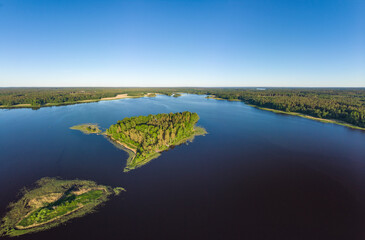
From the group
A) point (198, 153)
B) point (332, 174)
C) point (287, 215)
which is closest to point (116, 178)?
point (198, 153)

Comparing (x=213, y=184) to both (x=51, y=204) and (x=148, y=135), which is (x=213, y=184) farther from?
(x=51, y=204)

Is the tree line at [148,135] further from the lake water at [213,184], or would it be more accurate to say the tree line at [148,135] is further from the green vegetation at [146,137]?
the lake water at [213,184]

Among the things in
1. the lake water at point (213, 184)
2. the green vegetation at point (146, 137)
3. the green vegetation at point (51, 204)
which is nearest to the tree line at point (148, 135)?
the green vegetation at point (146, 137)

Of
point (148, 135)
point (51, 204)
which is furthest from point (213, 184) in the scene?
point (51, 204)

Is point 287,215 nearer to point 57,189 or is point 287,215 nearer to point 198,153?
point 198,153

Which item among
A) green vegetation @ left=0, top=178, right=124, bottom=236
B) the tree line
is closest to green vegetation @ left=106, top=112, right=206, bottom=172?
the tree line

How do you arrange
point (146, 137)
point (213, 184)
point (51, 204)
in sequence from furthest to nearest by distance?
point (146, 137) < point (213, 184) < point (51, 204)

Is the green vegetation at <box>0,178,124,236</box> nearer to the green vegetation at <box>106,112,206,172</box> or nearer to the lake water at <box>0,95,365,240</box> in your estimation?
the lake water at <box>0,95,365,240</box>
